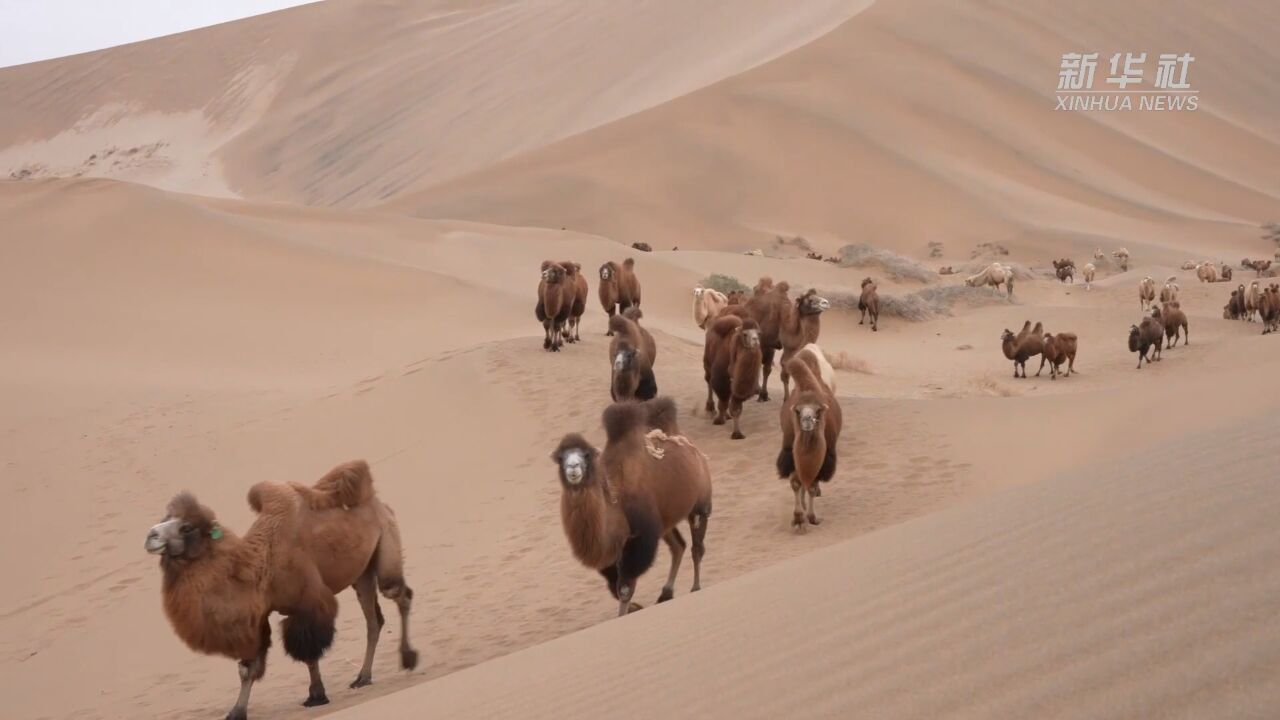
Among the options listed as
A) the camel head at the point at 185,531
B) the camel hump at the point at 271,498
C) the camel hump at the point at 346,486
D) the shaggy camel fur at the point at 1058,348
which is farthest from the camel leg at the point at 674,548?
the shaggy camel fur at the point at 1058,348

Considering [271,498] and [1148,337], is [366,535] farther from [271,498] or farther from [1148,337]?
[1148,337]

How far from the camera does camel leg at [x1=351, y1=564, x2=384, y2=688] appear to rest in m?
7.68

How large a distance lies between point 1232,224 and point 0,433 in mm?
52198

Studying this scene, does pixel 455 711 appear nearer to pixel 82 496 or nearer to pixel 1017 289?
pixel 82 496

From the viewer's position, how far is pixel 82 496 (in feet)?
45.0

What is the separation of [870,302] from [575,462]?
21476mm

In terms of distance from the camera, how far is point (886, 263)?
36.2 meters

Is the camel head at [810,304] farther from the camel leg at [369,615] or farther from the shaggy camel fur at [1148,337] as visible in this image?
the shaggy camel fur at [1148,337]

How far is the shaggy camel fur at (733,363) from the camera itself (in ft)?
43.2

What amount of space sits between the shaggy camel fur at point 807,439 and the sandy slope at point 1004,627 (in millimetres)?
3987

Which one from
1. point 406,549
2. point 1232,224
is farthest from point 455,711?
point 1232,224

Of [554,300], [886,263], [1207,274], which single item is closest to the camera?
[554,300]

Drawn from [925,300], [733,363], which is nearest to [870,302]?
[925,300]

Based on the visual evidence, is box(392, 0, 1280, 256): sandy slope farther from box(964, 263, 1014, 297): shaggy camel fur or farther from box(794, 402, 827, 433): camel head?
box(794, 402, 827, 433): camel head
